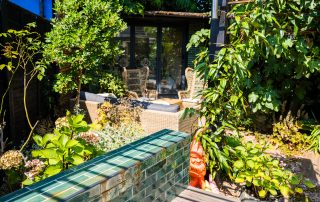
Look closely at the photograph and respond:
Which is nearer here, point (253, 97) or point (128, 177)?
point (128, 177)

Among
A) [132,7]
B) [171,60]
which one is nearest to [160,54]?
[171,60]

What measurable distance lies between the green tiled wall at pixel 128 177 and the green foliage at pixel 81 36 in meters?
2.41

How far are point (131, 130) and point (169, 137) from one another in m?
2.15

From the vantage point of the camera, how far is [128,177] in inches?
73.0

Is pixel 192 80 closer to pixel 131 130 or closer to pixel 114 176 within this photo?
pixel 131 130

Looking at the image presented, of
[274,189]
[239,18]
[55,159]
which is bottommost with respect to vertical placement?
[274,189]

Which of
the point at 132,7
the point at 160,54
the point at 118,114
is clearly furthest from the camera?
the point at 160,54

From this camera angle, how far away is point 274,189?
3055mm

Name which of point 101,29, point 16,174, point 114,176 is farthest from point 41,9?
point 114,176

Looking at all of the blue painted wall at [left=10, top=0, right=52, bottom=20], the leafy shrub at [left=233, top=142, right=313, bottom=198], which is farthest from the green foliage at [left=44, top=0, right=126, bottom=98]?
the leafy shrub at [left=233, top=142, right=313, bottom=198]

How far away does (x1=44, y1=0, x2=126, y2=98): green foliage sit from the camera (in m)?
4.42

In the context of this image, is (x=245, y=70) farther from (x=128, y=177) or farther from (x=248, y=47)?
(x=128, y=177)

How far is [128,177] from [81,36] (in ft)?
10.5

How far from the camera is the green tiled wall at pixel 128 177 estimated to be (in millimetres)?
1519
